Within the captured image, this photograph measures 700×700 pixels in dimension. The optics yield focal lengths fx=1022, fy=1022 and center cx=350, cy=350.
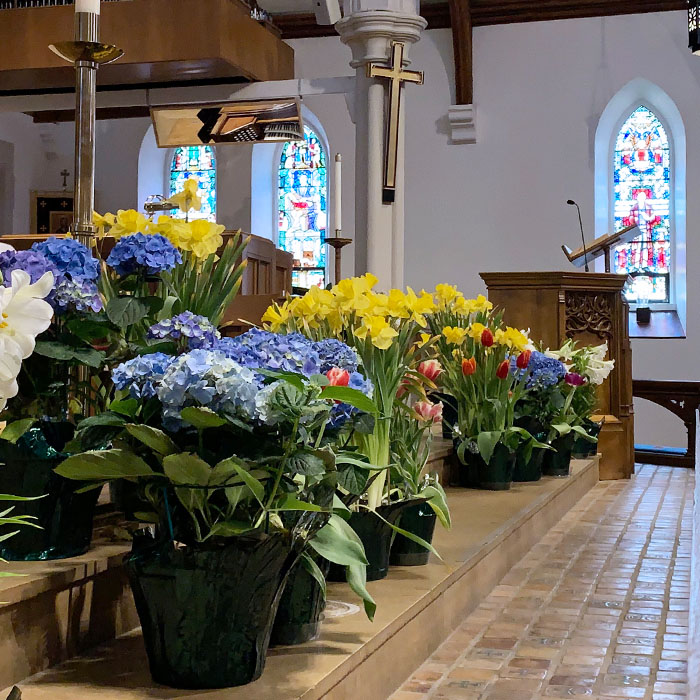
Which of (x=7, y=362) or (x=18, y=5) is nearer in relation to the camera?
(x=7, y=362)

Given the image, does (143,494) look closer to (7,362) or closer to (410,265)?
(7,362)

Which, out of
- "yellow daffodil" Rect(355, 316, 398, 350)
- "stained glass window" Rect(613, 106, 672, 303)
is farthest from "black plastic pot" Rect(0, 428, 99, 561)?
"stained glass window" Rect(613, 106, 672, 303)

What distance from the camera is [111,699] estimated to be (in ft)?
4.95

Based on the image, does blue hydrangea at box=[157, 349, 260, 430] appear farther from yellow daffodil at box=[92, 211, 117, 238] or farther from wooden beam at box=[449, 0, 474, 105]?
wooden beam at box=[449, 0, 474, 105]

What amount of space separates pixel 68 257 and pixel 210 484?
539 millimetres

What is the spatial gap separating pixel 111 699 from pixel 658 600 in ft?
5.68

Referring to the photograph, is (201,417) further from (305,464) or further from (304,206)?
(304,206)

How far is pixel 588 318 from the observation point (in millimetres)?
5617

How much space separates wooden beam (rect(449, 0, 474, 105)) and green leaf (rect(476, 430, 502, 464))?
6961 millimetres

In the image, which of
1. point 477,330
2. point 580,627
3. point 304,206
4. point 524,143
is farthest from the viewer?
point 304,206

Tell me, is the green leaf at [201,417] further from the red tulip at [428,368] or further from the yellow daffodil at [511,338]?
the yellow daffodil at [511,338]

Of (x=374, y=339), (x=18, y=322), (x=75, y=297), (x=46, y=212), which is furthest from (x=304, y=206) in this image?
(x=18, y=322)

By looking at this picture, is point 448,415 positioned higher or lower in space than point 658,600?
higher

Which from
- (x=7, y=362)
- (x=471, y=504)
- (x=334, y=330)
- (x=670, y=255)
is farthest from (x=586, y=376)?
(x=670, y=255)
